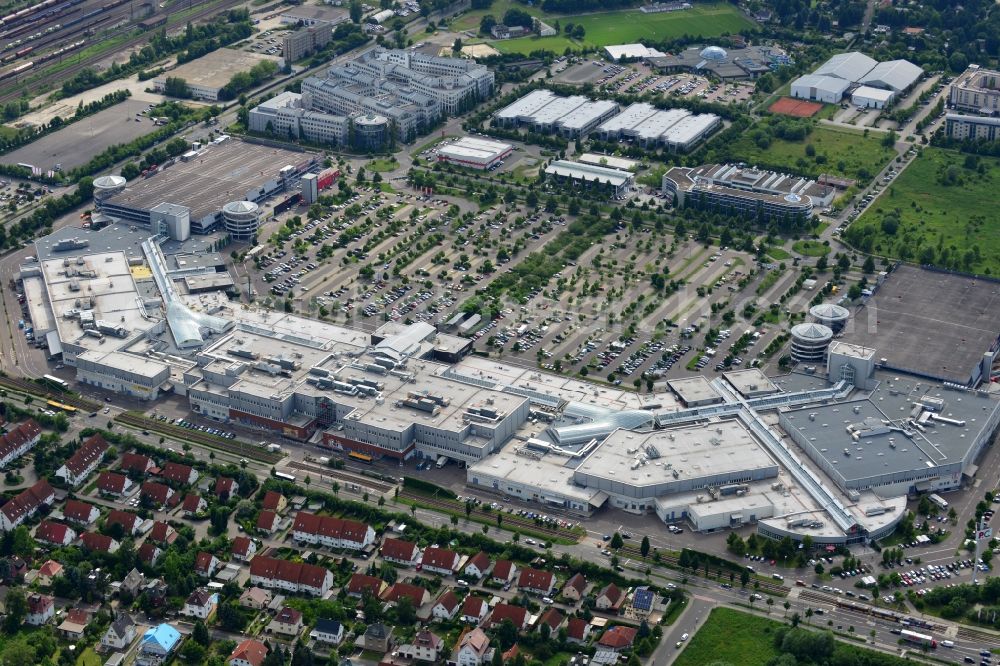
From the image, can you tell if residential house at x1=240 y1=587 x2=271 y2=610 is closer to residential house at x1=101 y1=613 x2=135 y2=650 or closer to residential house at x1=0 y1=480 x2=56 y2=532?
residential house at x1=101 y1=613 x2=135 y2=650

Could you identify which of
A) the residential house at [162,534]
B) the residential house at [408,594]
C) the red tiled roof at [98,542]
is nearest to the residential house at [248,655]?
the residential house at [408,594]

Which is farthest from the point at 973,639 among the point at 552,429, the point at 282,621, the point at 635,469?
the point at 282,621

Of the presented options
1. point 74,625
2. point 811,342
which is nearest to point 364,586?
point 74,625

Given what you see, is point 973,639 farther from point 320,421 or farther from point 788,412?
point 320,421

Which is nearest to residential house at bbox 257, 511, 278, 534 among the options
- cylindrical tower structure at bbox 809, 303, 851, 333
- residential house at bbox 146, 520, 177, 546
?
residential house at bbox 146, 520, 177, 546

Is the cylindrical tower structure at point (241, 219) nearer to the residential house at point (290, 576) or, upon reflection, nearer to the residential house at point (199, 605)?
the residential house at point (290, 576)

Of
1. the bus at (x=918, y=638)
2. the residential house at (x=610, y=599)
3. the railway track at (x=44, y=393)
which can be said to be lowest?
the railway track at (x=44, y=393)
